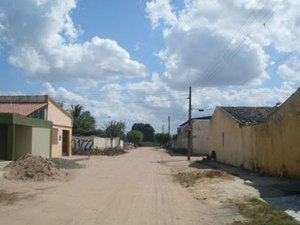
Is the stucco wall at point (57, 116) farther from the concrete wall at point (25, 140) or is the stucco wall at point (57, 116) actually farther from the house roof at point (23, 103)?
the concrete wall at point (25, 140)

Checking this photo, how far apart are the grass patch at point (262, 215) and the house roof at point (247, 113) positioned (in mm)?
19645

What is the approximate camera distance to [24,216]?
12312 mm

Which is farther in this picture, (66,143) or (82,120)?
(82,120)

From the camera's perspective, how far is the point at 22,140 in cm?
3597

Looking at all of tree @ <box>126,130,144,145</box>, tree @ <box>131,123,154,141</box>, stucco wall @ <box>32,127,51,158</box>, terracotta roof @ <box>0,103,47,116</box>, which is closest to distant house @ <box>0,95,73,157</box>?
terracotta roof @ <box>0,103,47,116</box>

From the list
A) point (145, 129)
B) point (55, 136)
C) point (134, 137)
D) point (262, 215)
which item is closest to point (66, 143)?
point (55, 136)

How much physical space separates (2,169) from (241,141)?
16221mm

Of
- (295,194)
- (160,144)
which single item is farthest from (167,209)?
(160,144)

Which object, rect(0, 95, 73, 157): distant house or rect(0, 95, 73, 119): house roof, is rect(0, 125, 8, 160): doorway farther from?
rect(0, 95, 73, 119): house roof

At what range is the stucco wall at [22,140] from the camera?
35875 millimetres

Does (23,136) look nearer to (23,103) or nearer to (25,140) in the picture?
(25,140)

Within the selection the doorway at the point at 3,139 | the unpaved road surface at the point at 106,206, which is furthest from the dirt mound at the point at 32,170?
the doorway at the point at 3,139

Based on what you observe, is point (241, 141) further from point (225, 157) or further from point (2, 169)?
point (2, 169)

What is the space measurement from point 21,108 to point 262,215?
3359cm
